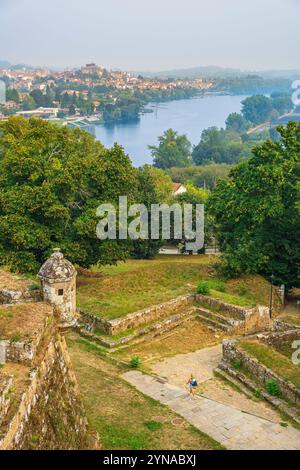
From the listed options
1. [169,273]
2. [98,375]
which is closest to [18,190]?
[169,273]

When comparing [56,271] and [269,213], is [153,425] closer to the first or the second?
[56,271]

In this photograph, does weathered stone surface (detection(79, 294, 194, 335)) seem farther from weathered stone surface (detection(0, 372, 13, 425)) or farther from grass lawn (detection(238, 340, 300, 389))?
weathered stone surface (detection(0, 372, 13, 425))

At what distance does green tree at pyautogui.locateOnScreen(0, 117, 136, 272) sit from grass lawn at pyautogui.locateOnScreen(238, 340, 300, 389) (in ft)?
30.4

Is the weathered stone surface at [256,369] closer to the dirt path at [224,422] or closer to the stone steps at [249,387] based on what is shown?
the stone steps at [249,387]

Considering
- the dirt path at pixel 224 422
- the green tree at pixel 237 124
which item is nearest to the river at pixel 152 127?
the green tree at pixel 237 124

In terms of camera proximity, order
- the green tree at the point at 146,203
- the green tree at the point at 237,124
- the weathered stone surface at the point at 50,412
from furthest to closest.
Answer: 1. the green tree at the point at 237,124
2. the green tree at the point at 146,203
3. the weathered stone surface at the point at 50,412

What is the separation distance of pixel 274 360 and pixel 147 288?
348 inches

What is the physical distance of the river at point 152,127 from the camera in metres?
110

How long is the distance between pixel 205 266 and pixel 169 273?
2.31 m

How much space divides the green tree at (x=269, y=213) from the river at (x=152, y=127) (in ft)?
225

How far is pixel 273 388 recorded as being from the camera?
14812mm

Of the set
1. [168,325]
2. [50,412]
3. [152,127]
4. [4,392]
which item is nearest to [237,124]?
[152,127]

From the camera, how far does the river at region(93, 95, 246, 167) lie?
11000 cm

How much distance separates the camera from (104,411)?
13094 mm
